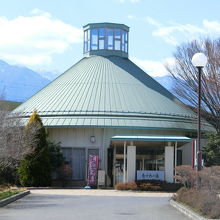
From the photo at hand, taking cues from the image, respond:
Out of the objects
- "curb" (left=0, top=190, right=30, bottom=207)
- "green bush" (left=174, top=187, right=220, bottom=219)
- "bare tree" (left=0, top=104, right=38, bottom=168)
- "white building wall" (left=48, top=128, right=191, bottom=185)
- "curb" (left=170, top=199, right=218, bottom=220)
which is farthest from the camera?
"white building wall" (left=48, top=128, right=191, bottom=185)

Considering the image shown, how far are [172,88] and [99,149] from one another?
8919 millimetres

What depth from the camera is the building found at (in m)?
36.0

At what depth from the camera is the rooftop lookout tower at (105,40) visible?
4584 centimetres

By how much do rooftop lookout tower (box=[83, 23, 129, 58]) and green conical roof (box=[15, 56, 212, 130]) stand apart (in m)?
1.42

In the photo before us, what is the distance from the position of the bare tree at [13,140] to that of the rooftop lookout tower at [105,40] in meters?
11.3

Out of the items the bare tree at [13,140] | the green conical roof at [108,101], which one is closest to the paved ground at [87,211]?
the bare tree at [13,140]

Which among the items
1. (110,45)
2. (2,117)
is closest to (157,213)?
(2,117)

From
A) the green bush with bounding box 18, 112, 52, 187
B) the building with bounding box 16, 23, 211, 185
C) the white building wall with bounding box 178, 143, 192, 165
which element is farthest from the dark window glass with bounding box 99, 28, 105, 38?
the green bush with bounding box 18, 112, 52, 187

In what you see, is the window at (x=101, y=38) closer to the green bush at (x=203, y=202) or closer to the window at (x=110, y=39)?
the window at (x=110, y=39)

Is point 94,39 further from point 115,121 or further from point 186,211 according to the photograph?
point 186,211

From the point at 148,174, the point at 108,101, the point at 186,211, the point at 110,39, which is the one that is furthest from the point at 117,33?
the point at 186,211

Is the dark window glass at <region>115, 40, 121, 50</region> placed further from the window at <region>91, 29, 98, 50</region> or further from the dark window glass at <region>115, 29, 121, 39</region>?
the window at <region>91, 29, 98, 50</region>

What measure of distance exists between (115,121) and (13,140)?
35.4 feet

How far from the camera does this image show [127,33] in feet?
155
